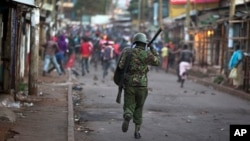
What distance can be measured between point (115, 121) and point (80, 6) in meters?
75.2

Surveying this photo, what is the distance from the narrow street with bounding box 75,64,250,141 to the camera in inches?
423

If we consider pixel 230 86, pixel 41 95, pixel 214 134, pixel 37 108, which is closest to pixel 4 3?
pixel 37 108

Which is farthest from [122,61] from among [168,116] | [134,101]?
[168,116]

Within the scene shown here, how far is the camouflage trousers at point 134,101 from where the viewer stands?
9.96m

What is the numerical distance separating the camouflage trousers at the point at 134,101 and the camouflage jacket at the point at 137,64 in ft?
0.32

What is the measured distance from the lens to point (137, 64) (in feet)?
32.9

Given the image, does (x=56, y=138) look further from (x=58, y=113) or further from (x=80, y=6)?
(x=80, y=6)

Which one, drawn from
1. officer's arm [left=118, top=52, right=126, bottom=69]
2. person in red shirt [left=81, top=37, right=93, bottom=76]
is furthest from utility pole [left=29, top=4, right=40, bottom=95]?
person in red shirt [left=81, top=37, right=93, bottom=76]

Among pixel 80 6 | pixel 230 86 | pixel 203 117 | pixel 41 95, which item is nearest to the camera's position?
pixel 203 117

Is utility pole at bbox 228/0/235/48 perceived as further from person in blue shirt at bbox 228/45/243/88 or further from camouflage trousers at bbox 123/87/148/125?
camouflage trousers at bbox 123/87/148/125

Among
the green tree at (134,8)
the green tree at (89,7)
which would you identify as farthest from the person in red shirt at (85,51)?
the green tree at (89,7)

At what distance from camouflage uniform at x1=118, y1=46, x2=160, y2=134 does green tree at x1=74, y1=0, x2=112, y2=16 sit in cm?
7557

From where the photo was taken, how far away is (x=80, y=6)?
284 ft

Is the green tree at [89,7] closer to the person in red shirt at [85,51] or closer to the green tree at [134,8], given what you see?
the green tree at [134,8]
